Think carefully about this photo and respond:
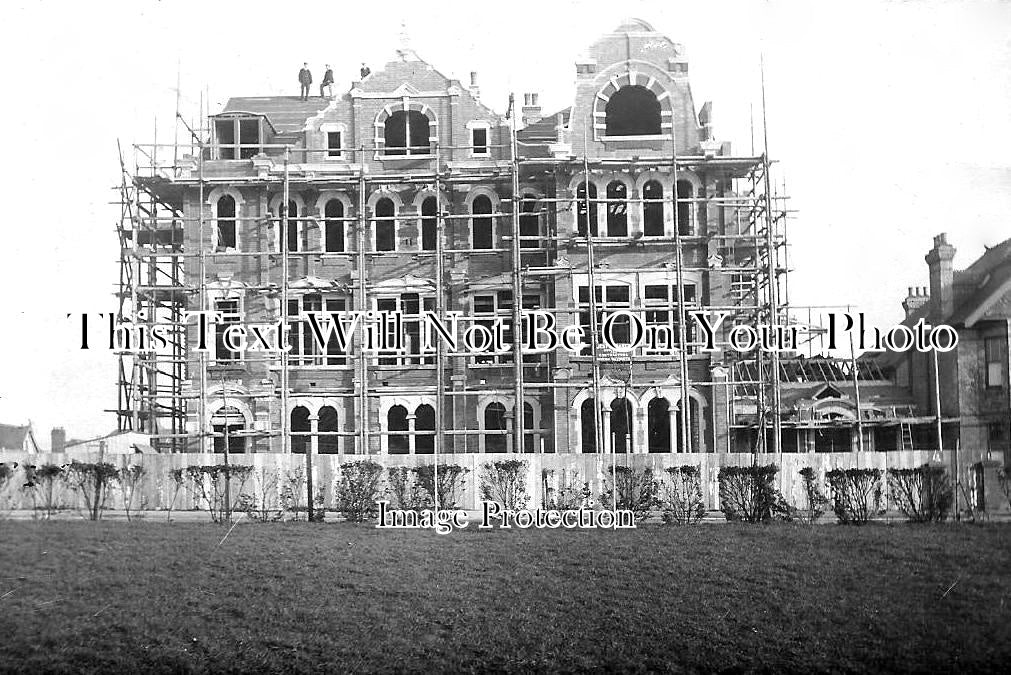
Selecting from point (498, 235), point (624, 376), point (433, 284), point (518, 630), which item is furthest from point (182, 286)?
point (518, 630)

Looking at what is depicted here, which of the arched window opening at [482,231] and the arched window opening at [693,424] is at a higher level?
the arched window opening at [482,231]

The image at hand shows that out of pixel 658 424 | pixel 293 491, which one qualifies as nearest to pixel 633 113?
pixel 658 424

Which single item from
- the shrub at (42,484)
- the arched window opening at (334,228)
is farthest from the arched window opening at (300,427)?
the shrub at (42,484)

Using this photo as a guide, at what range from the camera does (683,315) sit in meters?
26.4

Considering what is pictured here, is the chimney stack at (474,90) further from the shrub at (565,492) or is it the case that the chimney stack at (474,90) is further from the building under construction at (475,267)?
→ the shrub at (565,492)

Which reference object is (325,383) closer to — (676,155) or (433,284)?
(433,284)

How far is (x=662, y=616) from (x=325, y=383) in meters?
15.3

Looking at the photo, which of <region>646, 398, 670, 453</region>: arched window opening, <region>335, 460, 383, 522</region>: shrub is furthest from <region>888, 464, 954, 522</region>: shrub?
<region>335, 460, 383, 522</region>: shrub

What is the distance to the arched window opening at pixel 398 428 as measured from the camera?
94.9 ft

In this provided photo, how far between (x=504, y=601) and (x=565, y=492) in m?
4.64

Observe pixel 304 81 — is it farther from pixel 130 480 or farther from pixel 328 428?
pixel 130 480

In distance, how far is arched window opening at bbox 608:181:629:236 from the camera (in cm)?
2905

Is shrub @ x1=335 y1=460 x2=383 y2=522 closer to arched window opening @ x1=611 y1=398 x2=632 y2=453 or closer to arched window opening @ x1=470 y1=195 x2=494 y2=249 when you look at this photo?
arched window opening @ x1=611 y1=398 x2=632 y2=453

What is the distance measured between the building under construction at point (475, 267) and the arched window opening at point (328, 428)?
2.2 inches
